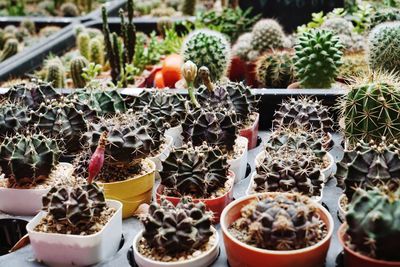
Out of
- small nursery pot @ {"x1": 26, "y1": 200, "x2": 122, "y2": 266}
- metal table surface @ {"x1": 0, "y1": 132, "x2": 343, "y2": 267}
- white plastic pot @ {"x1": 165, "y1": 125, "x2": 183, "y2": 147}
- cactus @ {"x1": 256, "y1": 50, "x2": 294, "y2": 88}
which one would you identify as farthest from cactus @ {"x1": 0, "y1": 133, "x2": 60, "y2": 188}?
cactus @ {"x1": 256, "y1": 50, "x2": 294, "y2": 88}

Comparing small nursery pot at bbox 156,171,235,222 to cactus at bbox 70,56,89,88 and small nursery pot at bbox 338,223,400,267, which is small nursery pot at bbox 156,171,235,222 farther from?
cactus at bbox 70,56,89,88

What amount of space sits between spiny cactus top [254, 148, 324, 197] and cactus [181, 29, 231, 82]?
135cm

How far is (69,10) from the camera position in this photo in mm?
6203

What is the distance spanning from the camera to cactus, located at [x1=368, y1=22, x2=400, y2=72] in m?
2.95

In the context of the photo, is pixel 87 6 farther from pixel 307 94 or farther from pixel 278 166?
pixel 278 166

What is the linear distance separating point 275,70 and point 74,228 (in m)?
1.82

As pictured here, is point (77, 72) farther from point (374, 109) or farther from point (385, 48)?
point (374, 109)

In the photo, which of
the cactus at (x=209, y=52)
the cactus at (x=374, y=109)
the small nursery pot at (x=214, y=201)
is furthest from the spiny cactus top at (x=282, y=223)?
the cactus at (x=209, y=52)

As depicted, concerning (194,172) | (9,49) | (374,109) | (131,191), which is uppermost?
(374,109)

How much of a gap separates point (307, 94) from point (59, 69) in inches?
66.4

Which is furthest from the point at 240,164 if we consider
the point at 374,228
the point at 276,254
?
the point at 374,228

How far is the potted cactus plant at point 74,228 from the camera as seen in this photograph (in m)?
1.78

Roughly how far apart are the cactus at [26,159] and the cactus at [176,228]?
56 centimetres

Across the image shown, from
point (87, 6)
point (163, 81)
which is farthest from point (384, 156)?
point (87, 6)
